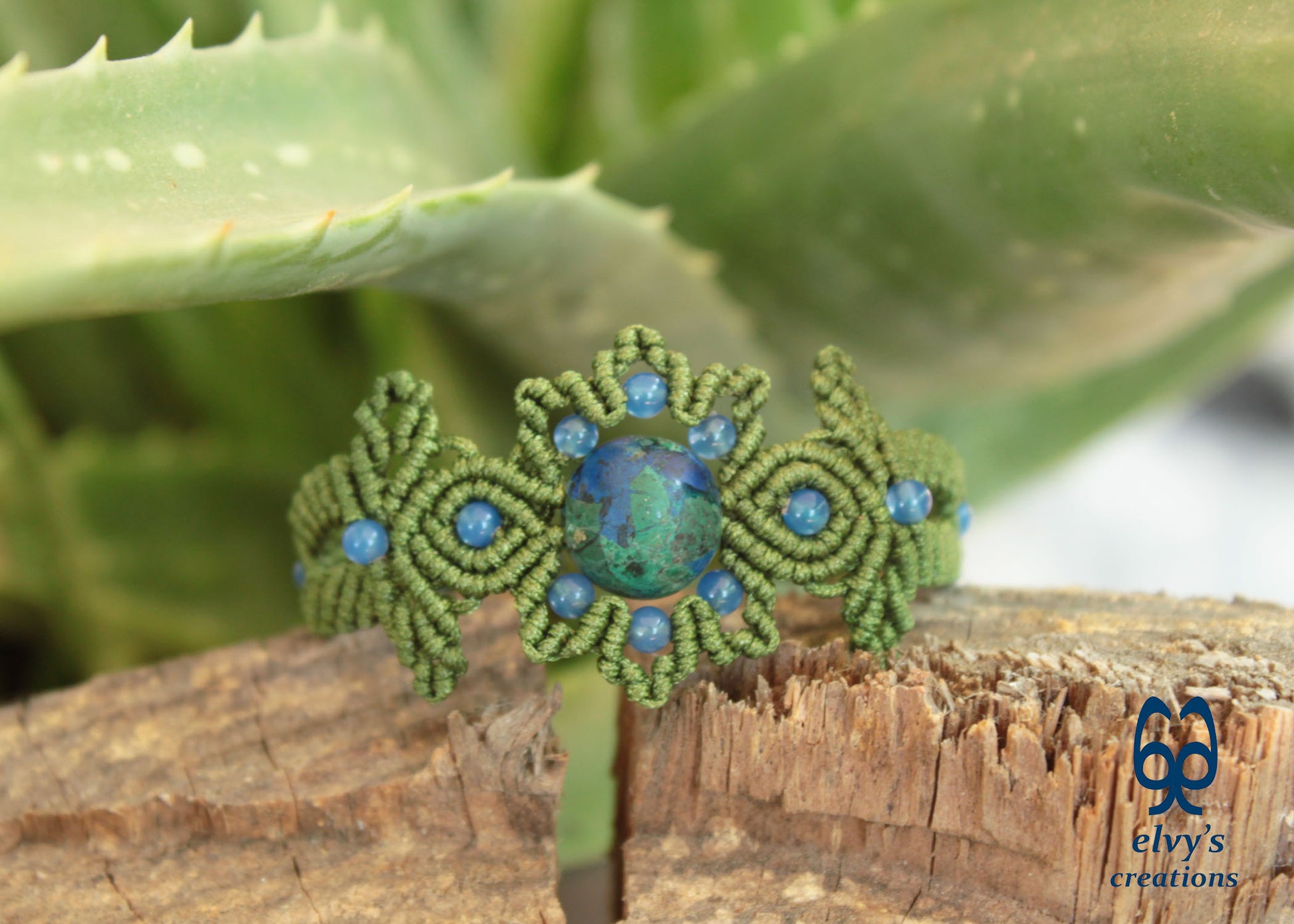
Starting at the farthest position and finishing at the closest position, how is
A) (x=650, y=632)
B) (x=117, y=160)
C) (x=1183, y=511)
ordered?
(x=1183, y=511)
(x=650, y=632)
(x=117, y=160)

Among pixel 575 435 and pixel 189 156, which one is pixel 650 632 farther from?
pixel 189 156

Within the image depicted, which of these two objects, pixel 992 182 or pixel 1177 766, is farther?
pixel 992 182

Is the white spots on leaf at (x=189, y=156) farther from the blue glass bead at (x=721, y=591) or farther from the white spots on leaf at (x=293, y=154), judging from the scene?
the blue glass bead at (x=721, y=591)

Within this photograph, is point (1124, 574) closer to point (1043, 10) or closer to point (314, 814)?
point (1043, 10)

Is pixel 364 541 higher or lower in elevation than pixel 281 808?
higher

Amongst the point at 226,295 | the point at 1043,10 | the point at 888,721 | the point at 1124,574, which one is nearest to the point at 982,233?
the point at 1043,10

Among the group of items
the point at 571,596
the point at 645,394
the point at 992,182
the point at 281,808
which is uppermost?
the point at 992,182

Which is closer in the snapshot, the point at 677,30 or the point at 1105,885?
the point at 1105,885

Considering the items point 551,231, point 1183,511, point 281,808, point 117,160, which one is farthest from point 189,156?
point 1183,511
